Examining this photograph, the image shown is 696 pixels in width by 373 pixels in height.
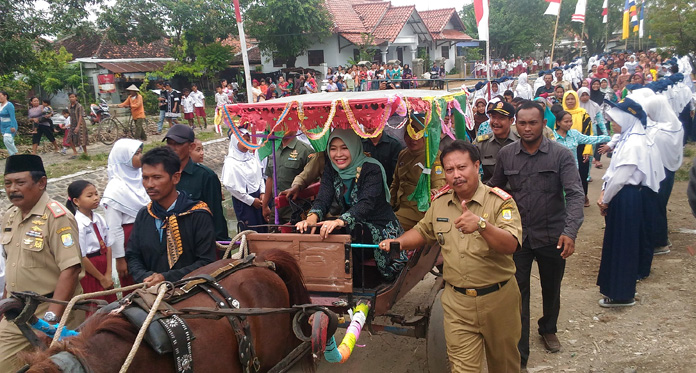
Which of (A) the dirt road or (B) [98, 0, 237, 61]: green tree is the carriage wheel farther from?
(B) [98, 0, 237, 61]: green tree

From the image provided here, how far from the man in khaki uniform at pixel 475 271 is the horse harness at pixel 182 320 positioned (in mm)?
1290

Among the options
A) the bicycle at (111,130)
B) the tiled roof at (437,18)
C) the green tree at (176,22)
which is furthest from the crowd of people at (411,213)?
the tiled roof at (437,18)

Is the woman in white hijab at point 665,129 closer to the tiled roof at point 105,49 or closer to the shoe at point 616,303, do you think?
the shoe at point 616,303

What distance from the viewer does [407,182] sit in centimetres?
518

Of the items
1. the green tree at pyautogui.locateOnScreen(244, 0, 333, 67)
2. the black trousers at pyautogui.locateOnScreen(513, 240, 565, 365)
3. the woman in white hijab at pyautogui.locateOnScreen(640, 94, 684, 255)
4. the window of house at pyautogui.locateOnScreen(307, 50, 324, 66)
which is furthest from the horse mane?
the window of house at pyautogui.locateOnScreen(307, 50, 324, 66)

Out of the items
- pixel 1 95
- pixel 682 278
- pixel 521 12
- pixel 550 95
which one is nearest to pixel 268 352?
pixel 682 278

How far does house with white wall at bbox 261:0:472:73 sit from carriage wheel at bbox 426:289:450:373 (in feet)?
95.5

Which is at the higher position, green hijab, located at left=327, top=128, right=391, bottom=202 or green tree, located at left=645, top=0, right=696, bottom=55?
green tree, located at left=645, top=0, right=696, bottom=55

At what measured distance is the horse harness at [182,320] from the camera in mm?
2430

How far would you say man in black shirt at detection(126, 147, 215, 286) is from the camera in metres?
3.31

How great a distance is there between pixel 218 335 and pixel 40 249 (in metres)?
1.47

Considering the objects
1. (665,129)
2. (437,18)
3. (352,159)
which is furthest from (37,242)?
(437,18)

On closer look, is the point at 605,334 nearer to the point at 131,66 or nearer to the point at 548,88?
the point at 548,88

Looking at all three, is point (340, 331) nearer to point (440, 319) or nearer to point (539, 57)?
point (440, 319)
